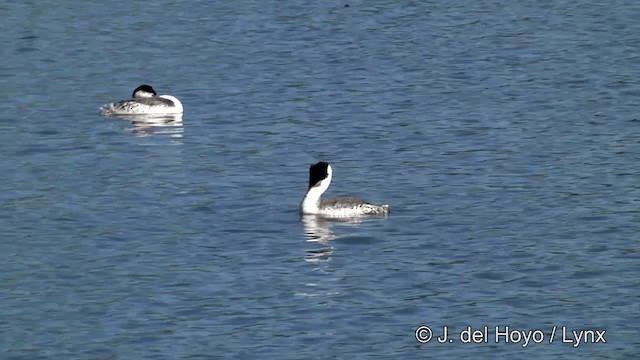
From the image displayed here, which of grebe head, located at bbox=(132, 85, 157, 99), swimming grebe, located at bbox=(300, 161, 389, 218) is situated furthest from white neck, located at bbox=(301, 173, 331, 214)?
grebe head, located at bbox=(132, 85, 157, 99)

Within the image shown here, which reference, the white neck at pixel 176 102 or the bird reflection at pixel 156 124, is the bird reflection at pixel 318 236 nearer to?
the bird reflection at pixel 156 124

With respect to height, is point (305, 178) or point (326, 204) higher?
point (326, 204)

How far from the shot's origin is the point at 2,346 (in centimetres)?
2062

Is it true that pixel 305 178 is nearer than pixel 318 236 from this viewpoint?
No

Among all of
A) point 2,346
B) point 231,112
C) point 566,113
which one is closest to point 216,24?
point 231,112

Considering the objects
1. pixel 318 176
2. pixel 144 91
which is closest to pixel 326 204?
pixel 318 176

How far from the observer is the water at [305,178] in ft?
71.1

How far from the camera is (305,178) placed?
30.0 metres

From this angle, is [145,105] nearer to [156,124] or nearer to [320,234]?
[156,124]

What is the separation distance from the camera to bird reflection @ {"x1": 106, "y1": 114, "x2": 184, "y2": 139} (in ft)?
113

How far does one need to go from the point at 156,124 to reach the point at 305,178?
6405mm

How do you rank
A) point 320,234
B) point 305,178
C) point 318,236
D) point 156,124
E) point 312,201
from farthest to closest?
1. point 156,124
2. point 305,178
3. point 312,201
4. point 320,234
5. point 318,236

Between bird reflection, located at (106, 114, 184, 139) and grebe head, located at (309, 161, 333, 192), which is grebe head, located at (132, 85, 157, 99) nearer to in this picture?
bird reflection, located at (106, 114, 184, 139)

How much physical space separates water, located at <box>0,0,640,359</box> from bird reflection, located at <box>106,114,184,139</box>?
4.8 inches
